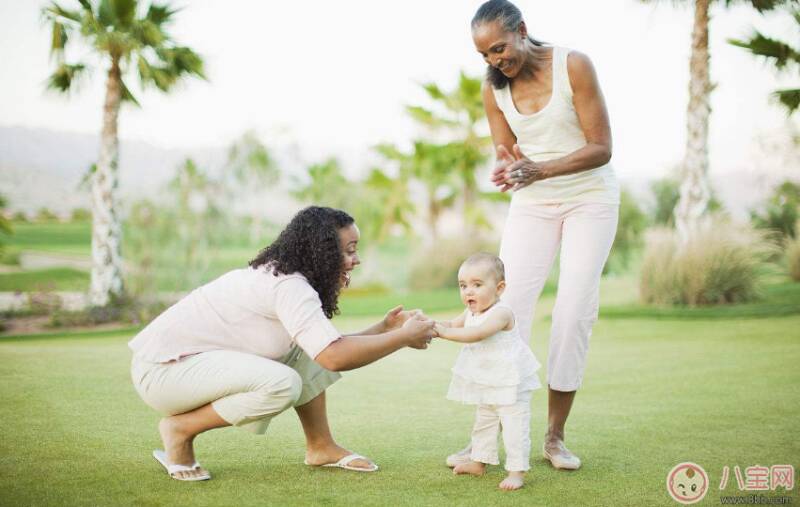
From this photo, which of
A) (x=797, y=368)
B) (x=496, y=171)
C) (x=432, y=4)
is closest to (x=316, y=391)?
(x=496, y=171)

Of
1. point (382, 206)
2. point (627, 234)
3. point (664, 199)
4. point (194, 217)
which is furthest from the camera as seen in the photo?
point (664, 199)

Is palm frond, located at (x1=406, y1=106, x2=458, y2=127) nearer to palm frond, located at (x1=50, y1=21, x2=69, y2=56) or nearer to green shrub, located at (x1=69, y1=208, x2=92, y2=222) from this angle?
green shrub, located at (x1=69, y1=208, x2=92, y2=222)

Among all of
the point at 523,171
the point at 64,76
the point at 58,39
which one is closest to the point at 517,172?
the point at 523,171

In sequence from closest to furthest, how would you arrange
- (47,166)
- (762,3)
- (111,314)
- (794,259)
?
(111,314), (762,3), (794,259), (47,166)

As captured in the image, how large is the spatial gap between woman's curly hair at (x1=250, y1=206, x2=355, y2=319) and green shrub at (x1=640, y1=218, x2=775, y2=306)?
30.3 ft

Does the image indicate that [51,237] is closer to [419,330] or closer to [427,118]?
[427,118]

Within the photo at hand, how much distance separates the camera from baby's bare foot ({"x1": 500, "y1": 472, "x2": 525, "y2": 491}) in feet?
10.1

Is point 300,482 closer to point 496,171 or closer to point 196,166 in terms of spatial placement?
point 496,171

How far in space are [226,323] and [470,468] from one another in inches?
50.1

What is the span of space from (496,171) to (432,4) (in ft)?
96.3

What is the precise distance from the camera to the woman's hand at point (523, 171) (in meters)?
3.40

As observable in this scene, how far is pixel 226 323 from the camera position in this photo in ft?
10.6

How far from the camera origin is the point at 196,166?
14367 millimetres

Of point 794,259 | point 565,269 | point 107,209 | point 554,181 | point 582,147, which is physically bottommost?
point 794,259
